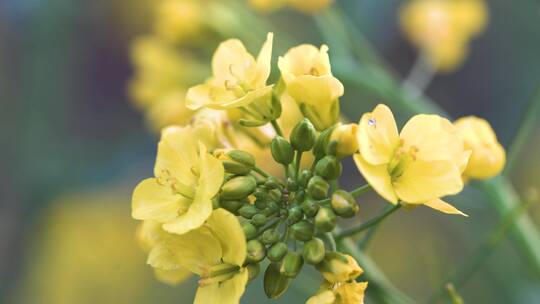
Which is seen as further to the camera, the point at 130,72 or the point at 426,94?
the point at 130,72

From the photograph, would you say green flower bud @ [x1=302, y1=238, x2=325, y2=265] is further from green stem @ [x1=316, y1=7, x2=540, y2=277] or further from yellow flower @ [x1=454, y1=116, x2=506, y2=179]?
green stem @ [x1=316, y1=7, x2=540, y2=277]

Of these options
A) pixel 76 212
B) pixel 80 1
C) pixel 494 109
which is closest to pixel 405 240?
pixel 494 109

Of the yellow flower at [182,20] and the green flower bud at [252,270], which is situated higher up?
the green flower bud at [252,270]

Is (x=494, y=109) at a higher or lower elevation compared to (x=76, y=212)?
higher

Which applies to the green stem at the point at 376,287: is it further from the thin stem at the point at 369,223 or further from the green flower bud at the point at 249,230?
the green flower bud at the point at 249,230

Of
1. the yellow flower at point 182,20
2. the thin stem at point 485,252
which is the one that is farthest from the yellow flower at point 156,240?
the yellow flower at point 182,20

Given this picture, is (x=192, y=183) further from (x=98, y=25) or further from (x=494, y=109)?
(x=98, y=25)

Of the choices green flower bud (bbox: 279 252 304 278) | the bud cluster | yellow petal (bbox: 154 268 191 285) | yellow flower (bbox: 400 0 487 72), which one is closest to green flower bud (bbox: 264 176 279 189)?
the bud cluster
